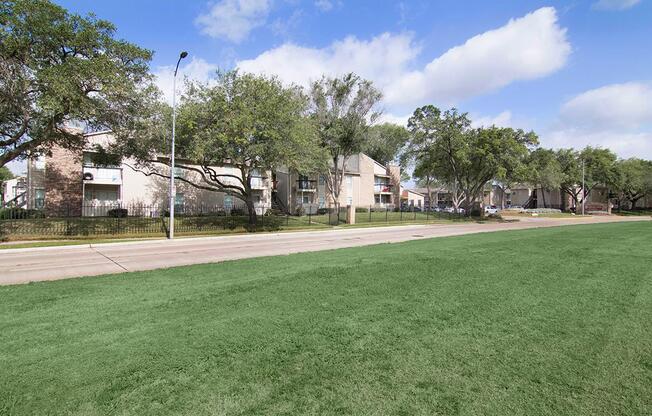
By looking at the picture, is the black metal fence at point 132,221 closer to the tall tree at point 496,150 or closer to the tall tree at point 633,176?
the tall tree at point 496,150

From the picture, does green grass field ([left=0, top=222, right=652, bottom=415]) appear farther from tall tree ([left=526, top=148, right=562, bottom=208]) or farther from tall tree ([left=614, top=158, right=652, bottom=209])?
tall tree ([left=614, top=158, right=652, bottom=209])

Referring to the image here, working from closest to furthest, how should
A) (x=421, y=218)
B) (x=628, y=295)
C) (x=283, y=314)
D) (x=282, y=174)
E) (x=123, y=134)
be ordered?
(x=283, y=314)
(x=628, y=295)
(x=123, y=134)
(x=421, y=218)
(x=282, y=174)

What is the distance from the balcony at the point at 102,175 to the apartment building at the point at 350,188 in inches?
669

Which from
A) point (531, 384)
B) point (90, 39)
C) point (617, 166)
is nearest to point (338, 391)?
point (531, 384)

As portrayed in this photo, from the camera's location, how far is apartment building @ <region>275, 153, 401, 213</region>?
48438 millimetres

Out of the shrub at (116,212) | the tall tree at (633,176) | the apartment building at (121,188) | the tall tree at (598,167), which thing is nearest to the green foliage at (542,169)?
the tall tree at (598,167)

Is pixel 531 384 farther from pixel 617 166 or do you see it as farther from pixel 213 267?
pixel 617 166

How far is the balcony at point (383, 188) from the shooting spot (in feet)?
196

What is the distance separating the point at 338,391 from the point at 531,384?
1718 mm

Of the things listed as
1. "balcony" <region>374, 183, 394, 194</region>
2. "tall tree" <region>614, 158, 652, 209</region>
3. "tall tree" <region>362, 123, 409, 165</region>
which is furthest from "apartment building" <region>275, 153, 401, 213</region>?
"tall tree" <region>614, 158, 652, 209</region>

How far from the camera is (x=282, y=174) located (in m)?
51.0

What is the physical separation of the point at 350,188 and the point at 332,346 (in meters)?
50.4

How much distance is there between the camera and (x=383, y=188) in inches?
2406

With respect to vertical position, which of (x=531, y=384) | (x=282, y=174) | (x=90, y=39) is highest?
(x=90, y=39)
